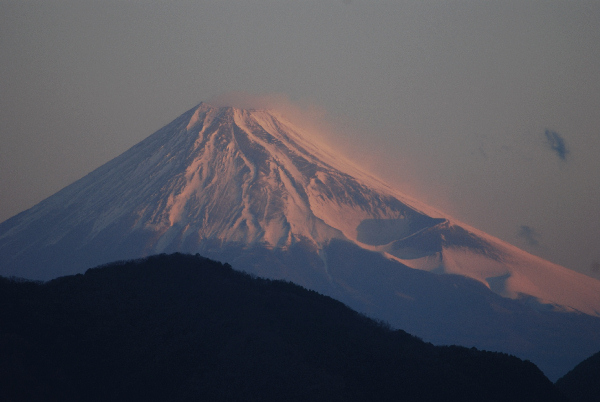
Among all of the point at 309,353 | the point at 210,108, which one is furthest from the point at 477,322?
the point at 309,353

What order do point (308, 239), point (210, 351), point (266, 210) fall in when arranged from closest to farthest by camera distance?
point (210, 351)
point (308, 239)
point (266, 210)

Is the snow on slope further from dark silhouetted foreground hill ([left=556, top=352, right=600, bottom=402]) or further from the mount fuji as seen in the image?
dark silhouetted foreground hill ([left=556, top=352, right=600, bottom=402])

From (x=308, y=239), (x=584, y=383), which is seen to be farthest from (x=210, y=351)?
(x=308, y=239)

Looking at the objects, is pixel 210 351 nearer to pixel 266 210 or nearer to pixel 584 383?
pixel 584 383

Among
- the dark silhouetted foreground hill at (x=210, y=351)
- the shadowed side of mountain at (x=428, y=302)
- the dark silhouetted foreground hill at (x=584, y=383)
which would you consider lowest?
the dark silhouetted foreground hill at (x=210, y=351)

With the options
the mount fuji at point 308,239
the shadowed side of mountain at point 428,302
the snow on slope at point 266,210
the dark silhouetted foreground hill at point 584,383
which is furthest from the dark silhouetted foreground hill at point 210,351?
the snow on slope at point 266,210

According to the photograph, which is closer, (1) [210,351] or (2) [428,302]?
(1) [210,351]

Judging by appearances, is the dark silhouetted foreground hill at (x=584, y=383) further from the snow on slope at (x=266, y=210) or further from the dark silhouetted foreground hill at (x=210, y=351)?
the snow on slope at (x=266, y=210)
